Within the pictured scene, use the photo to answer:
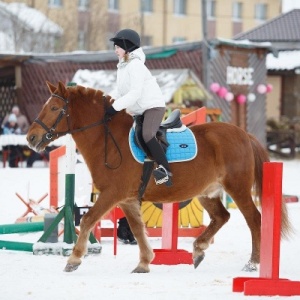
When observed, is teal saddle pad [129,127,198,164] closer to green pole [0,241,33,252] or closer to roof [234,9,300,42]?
green pole [0,241,33,252]

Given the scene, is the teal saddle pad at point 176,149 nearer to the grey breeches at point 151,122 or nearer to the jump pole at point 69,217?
the grey breeches at point 151,122

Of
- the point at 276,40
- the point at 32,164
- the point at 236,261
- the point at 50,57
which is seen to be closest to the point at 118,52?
the point at 236,261

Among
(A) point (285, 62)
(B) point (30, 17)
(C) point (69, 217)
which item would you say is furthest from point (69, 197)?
(B) point (30, 17)

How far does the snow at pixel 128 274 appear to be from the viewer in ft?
23.2

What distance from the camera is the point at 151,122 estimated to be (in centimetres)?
839

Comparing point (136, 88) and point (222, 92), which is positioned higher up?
point (136, 88)

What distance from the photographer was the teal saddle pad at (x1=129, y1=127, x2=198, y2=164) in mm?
8484

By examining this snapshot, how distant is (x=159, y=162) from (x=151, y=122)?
0.35 m

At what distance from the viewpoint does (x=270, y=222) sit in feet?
24.1

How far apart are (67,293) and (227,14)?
57.7m

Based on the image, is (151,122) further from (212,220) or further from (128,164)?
(212,220)

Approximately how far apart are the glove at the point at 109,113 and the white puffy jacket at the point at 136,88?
107mm

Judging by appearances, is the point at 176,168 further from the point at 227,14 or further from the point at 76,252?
the point at 227,14

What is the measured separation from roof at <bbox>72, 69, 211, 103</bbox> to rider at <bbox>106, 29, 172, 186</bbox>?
581 inches
